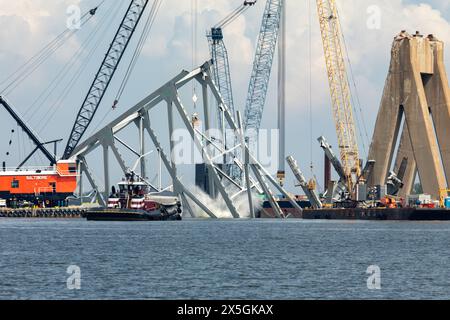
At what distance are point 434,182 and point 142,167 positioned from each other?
5129 centimetres

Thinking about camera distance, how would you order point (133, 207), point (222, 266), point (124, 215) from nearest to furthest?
point (222, 266), point (124, 215), point (133, 207)

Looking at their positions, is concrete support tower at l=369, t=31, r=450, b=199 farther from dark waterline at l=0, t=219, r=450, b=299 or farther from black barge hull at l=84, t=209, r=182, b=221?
dark waterline at l=0, t=219, r=450, b=299

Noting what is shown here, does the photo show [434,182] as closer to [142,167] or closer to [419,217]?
[419,217]

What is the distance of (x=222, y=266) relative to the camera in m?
77.1

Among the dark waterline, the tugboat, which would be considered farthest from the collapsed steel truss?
the dark waterline

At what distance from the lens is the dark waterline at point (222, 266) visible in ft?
201

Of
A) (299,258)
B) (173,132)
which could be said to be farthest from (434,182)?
(299,258)

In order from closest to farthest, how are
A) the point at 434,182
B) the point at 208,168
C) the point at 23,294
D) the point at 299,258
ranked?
1. the point at 23,294
2. the point at 299,258
3. the point at 434,182
4. the point at 208,168

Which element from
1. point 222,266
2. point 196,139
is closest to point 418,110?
point 196,139

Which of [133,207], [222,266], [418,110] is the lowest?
[222,266]

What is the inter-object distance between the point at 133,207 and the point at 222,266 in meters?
103

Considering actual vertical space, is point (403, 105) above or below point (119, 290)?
above

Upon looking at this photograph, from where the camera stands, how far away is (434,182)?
18188cm

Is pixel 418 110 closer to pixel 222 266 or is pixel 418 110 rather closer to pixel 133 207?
pixel 133 207
